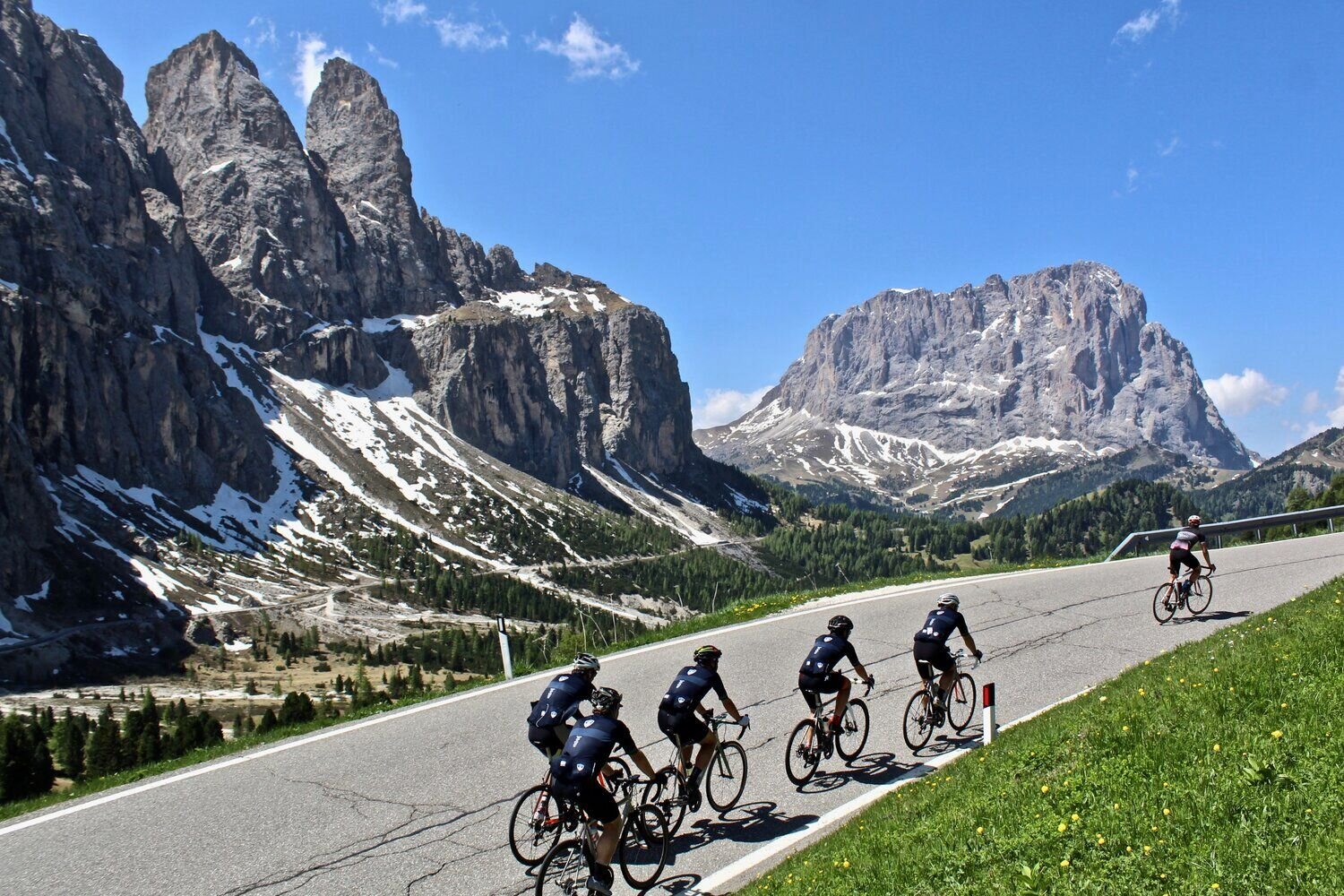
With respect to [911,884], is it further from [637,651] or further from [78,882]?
[637,651]

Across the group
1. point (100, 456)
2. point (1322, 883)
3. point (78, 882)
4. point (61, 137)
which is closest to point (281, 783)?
point (78, 882)

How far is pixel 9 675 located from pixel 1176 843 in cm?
12495

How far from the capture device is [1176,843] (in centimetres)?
744

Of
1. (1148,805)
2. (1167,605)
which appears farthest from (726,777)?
(1167,605)

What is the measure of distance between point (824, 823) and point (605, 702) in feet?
12.6

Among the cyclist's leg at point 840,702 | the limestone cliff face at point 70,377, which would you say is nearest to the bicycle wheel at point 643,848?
the cyclist's leg at point 840,702

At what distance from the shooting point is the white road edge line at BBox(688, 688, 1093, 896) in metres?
10.5

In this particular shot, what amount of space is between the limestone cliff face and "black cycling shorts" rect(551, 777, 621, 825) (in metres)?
130

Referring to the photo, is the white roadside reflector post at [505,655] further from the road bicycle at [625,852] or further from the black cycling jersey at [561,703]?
the road bicycle at [625,852]

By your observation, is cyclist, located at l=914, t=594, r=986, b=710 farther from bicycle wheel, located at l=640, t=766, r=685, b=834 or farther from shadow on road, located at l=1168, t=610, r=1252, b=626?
shadow on road, located at l=1168, t=610, r=1252, b=626

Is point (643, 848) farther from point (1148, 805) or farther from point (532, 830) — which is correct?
point (1148, 805)

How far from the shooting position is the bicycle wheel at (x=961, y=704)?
15602 mm

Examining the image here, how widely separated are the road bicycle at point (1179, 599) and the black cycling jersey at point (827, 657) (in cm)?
1242

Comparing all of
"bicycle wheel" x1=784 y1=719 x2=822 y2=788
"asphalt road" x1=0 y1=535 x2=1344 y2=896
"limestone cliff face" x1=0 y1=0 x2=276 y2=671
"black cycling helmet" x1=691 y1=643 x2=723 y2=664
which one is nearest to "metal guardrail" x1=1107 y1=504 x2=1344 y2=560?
"asphalt road" x1=0 y1=535 x2=1344 y2=896
